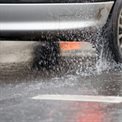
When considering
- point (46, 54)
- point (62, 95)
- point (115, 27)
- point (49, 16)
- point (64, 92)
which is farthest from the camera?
point (46, 54)

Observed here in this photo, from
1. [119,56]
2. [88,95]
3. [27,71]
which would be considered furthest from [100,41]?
[88,95]

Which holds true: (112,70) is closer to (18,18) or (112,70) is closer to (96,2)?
(96,2)

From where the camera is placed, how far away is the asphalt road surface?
17.5 feet

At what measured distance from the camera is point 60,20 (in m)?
7.12

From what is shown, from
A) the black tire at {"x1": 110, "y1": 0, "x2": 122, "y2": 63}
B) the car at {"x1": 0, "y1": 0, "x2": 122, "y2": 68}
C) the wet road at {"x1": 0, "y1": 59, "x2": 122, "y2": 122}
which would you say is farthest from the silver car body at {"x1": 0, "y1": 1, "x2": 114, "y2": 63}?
the wet road at {"x1": 0, "y1": 59, "x2": 122, "y2": 122}

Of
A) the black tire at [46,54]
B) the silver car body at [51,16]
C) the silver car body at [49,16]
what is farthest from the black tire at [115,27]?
the black tire at [46,54]

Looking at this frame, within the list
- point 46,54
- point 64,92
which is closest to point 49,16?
point 64,92

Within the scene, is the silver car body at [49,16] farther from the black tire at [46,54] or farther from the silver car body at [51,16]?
the black tire at [46,54]

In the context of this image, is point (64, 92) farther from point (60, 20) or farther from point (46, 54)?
point (46, 54)

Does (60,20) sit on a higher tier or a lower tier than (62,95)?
higher

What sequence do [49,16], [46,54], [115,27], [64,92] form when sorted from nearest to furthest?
[64,92] → [49,16] → [115,27] → [46,54]

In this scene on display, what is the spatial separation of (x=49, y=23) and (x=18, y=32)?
36 centimetres

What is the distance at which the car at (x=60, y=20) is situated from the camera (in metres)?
6.97

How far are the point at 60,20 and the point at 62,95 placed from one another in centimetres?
120
